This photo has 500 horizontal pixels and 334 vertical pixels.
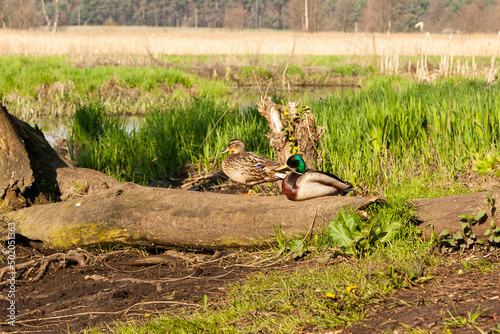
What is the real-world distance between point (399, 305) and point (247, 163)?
274 centimetres

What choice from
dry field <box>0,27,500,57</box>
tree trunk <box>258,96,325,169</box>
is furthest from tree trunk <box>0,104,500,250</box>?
dry field <box>0,27,500,57</box>

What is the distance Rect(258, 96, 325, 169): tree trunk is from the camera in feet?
16.4

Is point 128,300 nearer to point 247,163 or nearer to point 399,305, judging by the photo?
point 399,305

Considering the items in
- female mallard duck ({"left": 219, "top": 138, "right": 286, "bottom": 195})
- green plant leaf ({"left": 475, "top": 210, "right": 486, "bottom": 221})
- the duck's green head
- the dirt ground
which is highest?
the duck's green head

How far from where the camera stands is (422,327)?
2.37 meters

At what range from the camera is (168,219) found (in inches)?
163

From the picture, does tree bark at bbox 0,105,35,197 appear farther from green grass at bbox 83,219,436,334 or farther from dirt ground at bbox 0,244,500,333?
green grass at bbox 83,219,436,334

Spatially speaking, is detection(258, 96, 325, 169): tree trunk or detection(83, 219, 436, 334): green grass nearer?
detection(83, 219, 436, 334): green grass

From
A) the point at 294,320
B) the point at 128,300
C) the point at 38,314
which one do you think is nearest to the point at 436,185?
the point at 294,320

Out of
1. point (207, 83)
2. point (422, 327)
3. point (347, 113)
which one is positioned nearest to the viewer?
point (422, 327)

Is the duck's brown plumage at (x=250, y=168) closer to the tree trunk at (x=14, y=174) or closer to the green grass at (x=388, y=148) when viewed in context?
the green grass at (x=388, y=148)

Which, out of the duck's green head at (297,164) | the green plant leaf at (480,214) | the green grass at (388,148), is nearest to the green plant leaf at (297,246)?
the duck's green head at (297,164)

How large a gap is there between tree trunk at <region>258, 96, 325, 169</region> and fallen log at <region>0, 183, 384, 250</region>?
1117 millimetres

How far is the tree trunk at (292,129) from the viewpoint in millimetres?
5012
